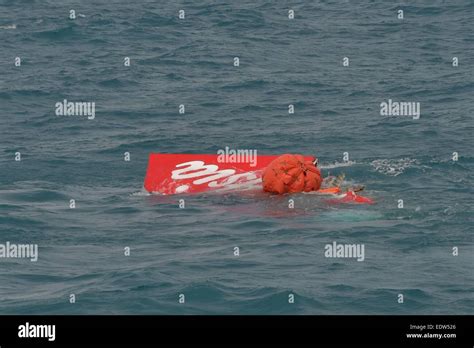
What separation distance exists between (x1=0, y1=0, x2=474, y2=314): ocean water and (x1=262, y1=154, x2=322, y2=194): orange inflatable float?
28cm

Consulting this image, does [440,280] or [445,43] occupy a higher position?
[445,43]

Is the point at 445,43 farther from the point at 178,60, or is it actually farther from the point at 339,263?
the point at 339,263

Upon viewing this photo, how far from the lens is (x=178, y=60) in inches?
1577

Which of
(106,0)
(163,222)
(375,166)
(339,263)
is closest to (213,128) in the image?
(375,166)

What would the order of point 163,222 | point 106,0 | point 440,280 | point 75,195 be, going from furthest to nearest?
point 106,0, point 75,195, point 163,222, point 440,280

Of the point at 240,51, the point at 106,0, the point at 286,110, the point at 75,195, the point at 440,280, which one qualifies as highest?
the point at 106,0

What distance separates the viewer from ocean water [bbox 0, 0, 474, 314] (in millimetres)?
19484

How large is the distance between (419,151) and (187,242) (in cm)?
923

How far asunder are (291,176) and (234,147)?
543cm

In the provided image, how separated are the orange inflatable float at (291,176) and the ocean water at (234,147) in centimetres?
28
